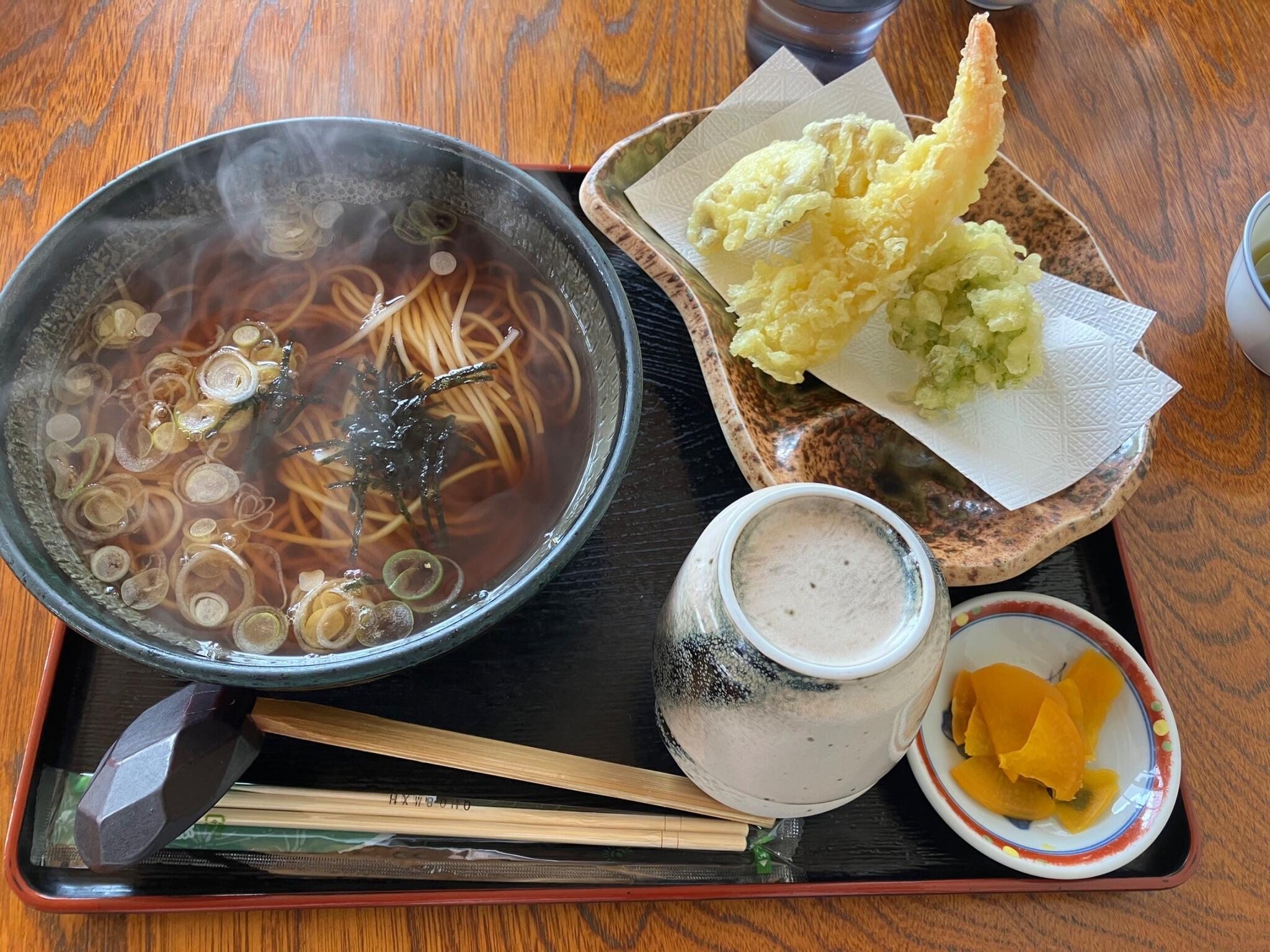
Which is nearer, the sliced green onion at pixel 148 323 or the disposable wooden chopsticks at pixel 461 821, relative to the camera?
the disposable wooden chopsticks at pixel 461 821

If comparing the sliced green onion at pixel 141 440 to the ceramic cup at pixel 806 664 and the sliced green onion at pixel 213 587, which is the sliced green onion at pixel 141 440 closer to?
the sliced green onion at pixel 213 587

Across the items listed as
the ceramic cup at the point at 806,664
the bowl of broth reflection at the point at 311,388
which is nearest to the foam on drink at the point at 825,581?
the ceramic cup at the point at 806,664

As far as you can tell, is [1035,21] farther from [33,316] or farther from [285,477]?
[33,316]

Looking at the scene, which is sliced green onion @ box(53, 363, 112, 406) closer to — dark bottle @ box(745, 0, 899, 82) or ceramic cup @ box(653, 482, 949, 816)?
ceramic cup @ box(653, 482, 949, 816)

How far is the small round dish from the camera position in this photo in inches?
48.1

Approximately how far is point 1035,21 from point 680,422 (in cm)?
148

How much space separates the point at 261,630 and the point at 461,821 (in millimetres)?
398

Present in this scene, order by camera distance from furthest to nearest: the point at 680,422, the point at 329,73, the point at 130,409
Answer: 1. the point at 329,73
2. the point at 680,422
3. the point at 130,409

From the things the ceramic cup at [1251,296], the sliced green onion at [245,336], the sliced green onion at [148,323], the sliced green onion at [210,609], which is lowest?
the ceramic cup at [1251,296]

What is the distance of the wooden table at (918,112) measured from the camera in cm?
124

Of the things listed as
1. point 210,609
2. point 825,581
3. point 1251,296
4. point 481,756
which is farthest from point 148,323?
point 1251,296

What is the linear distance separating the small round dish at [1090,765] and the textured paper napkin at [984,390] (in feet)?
0.69

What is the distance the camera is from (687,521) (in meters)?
1.47

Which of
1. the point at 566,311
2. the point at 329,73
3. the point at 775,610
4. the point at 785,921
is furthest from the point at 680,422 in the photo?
the point at 329,73
